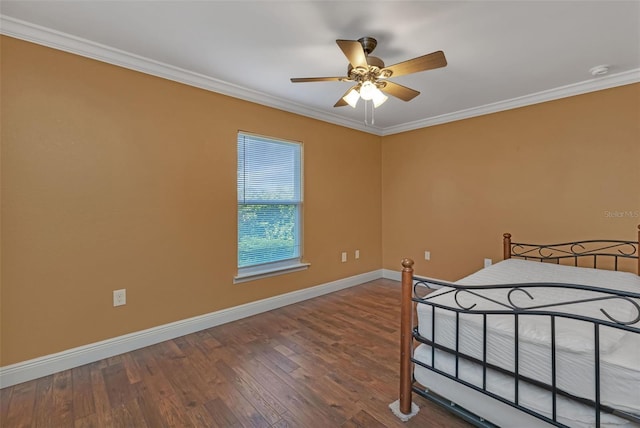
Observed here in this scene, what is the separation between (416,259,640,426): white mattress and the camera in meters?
1.14

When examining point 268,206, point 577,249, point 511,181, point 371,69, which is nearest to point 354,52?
point 371,69

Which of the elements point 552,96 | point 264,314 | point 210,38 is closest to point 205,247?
point 264,314

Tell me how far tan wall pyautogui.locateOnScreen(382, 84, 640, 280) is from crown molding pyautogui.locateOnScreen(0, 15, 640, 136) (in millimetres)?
90

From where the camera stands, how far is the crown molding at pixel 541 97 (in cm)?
274

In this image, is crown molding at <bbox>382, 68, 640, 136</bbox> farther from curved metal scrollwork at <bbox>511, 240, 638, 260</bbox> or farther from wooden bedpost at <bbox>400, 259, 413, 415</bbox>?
wooden bedpost at <bbox>400, 259, 413, 415</bbox>

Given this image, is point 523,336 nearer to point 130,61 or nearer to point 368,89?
point 368,89

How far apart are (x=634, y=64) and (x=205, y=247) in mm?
4171

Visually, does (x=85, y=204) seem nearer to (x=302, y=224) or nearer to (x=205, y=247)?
(x=205, y=247)

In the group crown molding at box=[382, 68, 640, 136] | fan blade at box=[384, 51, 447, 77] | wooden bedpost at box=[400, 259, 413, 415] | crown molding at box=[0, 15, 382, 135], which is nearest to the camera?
wooden bedpost at box=[400, 259, 413, 415]

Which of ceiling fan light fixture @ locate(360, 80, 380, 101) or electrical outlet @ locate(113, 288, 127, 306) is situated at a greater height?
ceiling fan light fixture @ locate(360, 80, 380, 101)

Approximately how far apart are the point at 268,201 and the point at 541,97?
320cm

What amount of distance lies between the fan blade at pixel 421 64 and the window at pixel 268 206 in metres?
1.78

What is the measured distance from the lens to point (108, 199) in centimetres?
233

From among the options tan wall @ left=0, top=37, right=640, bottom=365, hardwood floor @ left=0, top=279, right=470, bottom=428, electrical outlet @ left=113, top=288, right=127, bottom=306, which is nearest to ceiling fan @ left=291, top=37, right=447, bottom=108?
tan wall @ left=0, top=37, right=640, bottom=365
